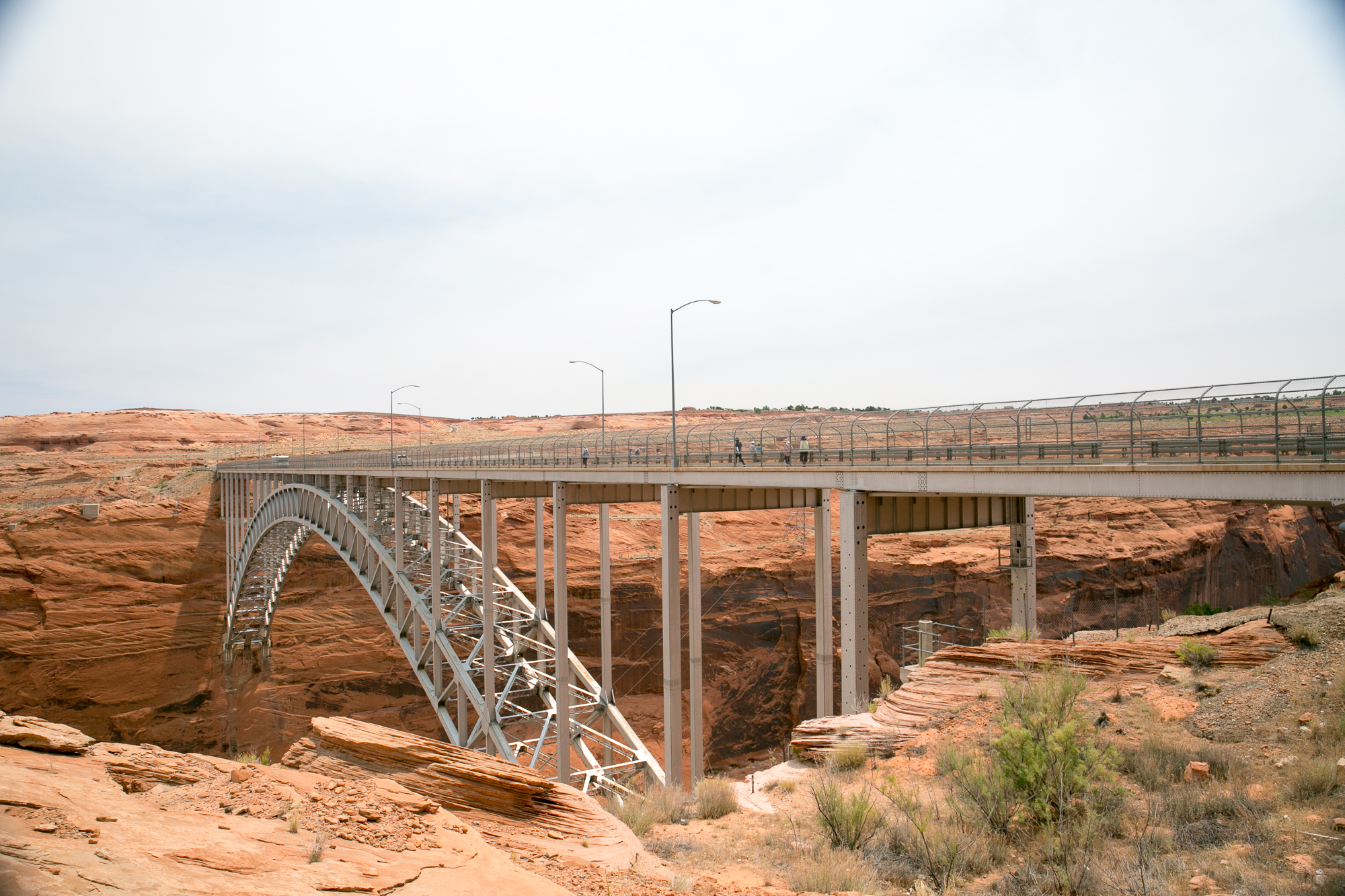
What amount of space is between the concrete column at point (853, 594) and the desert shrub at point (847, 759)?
1.74m

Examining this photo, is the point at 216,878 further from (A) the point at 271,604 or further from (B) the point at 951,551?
(A) the point at 271,604

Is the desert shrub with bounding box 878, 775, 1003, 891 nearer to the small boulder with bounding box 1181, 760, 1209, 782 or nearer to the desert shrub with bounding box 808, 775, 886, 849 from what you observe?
the desert shrub with bounding box 808, 775, 886, 849

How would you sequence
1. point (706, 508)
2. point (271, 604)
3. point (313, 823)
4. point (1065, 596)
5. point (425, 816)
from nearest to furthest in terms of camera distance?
point (313, 823) → point (425, 816) → point (706, 508) → point (1065, 596) → point (271, 604)

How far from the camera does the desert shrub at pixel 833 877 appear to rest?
6.75 metres

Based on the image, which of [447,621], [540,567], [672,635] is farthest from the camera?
[447,621]

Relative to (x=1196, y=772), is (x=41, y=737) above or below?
above

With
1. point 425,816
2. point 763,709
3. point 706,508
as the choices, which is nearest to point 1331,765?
point 425,816

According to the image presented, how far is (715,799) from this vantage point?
10086 mm

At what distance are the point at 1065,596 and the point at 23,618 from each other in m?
56.1

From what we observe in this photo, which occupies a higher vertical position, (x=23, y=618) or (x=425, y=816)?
(x=425, y=816)

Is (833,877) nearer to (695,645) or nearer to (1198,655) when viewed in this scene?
(1198,655)

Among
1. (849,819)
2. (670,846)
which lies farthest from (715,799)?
(849,819)

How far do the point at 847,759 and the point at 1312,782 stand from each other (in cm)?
572

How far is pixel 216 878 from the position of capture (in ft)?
16.3
